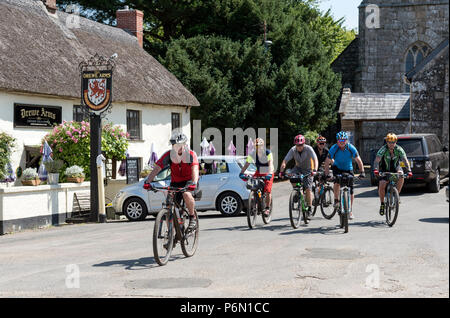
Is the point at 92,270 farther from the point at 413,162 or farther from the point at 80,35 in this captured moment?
the point at 80,35

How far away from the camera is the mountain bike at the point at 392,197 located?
11.3 metres

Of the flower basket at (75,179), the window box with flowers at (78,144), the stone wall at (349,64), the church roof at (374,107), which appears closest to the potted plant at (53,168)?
the flower basket at (75,179)

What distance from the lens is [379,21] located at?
41.7 metres

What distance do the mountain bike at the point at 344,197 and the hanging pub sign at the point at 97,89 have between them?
7820 mm

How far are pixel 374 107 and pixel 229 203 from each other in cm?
2177

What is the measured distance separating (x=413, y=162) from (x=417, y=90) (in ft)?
34.9

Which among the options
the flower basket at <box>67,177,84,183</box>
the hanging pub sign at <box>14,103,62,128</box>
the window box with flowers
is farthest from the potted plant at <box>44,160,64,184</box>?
the hanging pub sign at <box>14,103,62,128</box>

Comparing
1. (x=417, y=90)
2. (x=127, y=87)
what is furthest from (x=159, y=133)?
(x=417, y=90)

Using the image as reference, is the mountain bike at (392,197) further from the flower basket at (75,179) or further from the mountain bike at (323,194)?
the flower basket at (75,179)

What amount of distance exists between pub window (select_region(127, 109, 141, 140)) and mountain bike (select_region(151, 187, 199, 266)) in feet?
62.4

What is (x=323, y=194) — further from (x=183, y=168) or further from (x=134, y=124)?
(x=134, y=124)

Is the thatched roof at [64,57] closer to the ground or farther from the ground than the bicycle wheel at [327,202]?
farther from the ground

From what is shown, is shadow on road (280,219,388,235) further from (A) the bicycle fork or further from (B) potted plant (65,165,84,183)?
(B) potted plant (65,165,84,183)

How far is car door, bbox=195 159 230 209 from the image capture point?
634 inches
